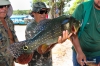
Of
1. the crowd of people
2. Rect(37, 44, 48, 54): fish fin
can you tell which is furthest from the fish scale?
the crowd of people

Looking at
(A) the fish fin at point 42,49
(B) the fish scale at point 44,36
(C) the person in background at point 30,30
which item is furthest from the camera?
(C) the person in background at point 30,30

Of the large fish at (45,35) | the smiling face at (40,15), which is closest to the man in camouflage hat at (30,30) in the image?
the smiling face at (40,15)

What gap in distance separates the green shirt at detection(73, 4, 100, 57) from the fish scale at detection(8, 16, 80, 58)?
63 cm

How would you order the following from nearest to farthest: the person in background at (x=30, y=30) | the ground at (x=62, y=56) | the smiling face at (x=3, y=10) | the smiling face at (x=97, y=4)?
the smiling face at (x=3, y=10)
the smiling face at (x=97, y=4)
the person in background at (x=30, y=30)
the ground at (x=62, y=56)

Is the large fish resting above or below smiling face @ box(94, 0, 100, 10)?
below

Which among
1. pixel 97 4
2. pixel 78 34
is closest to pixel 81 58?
pixel 78 34

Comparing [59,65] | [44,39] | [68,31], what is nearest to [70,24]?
[68,31]

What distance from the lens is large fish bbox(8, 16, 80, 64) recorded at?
117 inches

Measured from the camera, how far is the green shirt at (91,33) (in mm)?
3672

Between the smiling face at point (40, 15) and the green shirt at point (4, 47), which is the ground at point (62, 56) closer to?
the smiling face at point (40, 15)

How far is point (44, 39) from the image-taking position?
3.02 metres

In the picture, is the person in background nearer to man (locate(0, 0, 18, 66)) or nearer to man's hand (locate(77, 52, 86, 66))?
man (locate(0, 0, 18, 66))

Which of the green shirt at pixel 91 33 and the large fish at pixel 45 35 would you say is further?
the green shirt at pixel 91 33

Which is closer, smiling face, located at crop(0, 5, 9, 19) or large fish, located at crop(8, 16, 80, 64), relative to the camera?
large fish, located at crop(8, 16, 80, 64)
